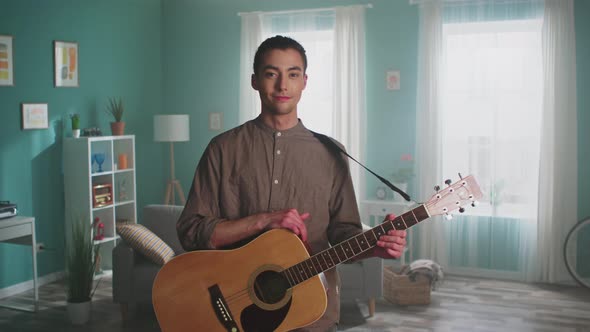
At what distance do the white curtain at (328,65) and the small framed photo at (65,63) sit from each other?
1676 millimetres

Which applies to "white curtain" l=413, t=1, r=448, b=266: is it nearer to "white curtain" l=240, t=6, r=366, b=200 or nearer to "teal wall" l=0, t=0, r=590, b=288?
"teal wall" l=0, t=0, r=590, b=288

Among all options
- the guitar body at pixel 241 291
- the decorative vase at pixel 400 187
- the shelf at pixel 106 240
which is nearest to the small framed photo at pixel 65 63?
the shelf at pixel 106 240

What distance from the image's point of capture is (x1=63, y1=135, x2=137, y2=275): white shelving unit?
17.7 feet

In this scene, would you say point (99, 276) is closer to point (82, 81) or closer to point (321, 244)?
point (82, 81)

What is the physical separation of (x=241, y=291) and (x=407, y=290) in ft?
10.5

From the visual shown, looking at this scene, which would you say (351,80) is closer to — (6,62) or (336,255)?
(6,62)

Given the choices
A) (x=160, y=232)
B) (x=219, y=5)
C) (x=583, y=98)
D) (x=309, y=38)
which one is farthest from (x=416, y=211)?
(x=219, y=5)

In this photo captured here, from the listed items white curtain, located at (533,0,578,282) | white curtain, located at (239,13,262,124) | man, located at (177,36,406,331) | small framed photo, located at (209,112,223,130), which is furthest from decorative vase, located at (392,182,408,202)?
man, located at (177,36,406,331)

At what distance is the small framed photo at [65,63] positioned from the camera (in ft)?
17.9

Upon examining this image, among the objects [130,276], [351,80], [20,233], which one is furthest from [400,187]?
[20,233]

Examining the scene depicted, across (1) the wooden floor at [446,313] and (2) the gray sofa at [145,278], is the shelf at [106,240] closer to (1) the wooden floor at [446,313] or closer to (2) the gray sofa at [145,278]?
(1) the wooden floor at [446,313]

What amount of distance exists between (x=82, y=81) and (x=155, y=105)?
47.9 inches

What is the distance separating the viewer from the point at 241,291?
5.63ft

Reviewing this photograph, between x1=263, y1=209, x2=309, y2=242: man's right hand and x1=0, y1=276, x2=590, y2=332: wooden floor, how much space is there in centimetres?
270
